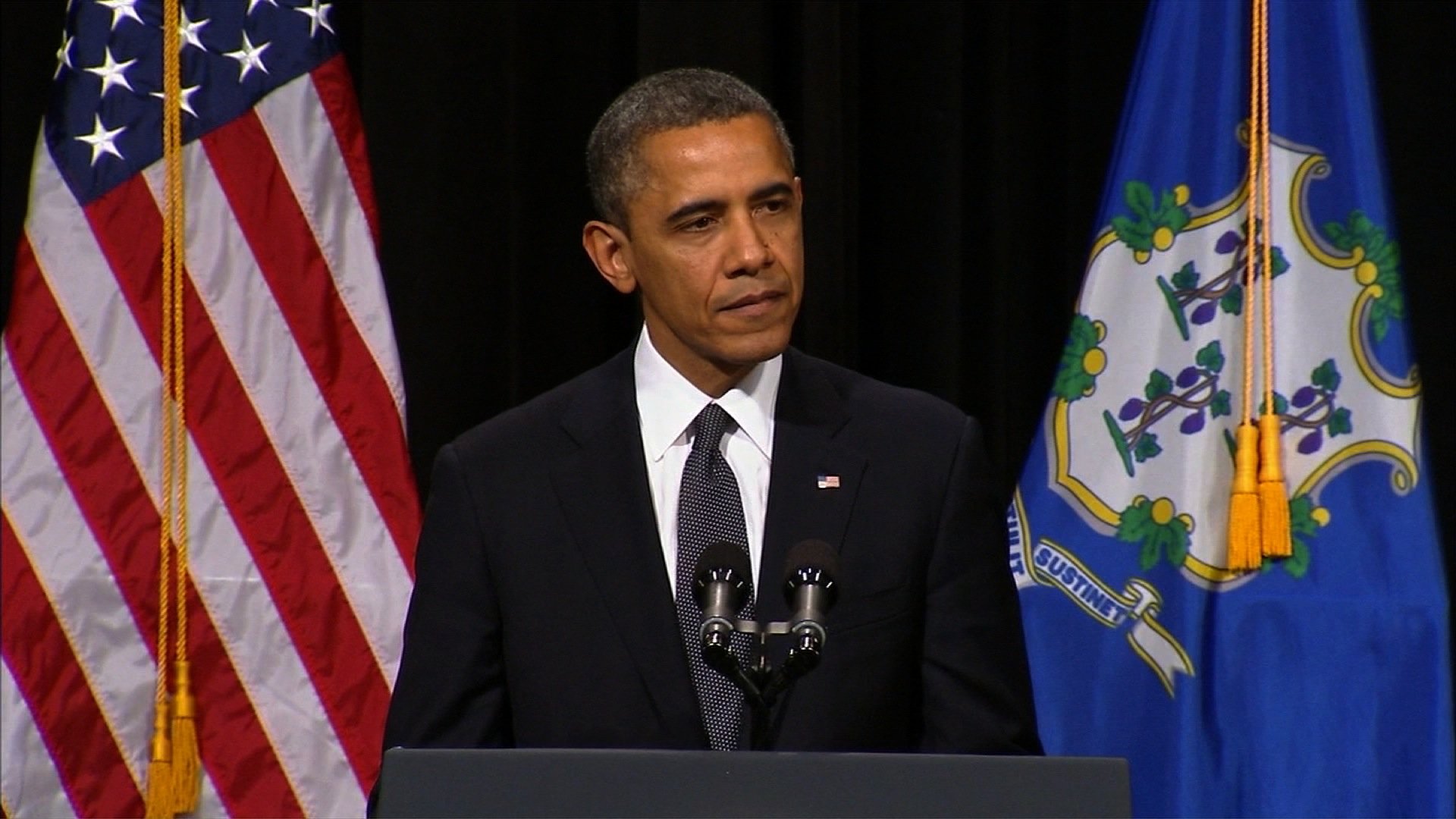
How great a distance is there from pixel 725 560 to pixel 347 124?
5.47 ft

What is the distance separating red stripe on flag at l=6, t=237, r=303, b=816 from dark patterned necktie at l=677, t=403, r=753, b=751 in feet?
3.74

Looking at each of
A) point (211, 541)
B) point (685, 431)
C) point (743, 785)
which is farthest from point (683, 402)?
point (211, 541)

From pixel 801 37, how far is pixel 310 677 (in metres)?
1.40

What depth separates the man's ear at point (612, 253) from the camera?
84.7 inches

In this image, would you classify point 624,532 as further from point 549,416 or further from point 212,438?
point 212,438

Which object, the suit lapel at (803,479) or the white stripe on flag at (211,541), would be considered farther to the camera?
the white stripe on flag at (211,541)

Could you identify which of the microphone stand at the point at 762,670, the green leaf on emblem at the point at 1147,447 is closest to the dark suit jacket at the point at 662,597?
A: the microphone stand at the point at 762,670

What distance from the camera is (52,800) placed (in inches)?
111

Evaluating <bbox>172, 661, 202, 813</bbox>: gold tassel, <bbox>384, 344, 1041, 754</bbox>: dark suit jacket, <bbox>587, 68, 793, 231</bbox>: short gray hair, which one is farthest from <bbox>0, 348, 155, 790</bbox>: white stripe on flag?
<bbox>587, 68, 793, 231</bbox>: short gray hair

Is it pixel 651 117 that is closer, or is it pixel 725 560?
pixel 725 560

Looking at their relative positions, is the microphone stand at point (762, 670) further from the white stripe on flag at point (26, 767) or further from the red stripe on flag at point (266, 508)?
the white stripe on flag at point (26, 767)

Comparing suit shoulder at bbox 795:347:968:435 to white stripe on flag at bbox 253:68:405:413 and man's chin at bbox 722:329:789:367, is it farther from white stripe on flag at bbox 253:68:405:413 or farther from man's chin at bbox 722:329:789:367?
white stripe on flag at bbox 253:68:405:413

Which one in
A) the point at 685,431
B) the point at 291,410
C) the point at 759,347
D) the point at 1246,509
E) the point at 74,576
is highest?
the point at 759,347

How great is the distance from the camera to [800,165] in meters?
3.14
